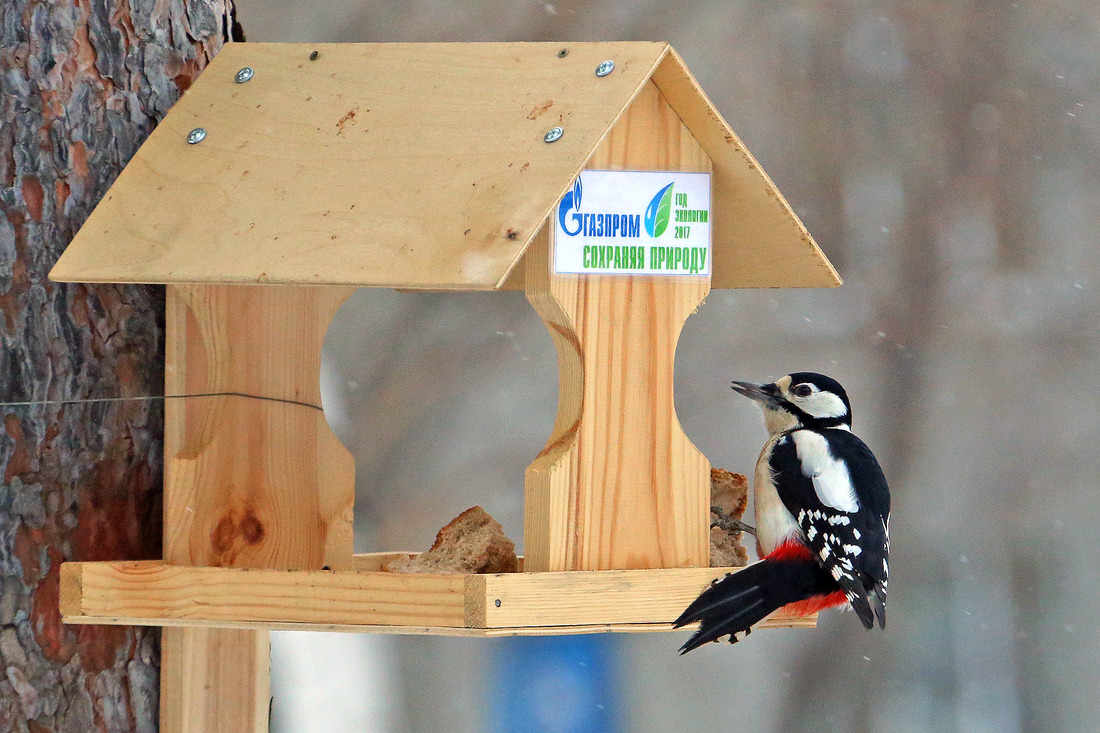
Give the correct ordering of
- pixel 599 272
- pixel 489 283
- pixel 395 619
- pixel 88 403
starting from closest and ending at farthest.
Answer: pixel 489 283
pixel 395 619
pixel 599 272
pixel 88 403

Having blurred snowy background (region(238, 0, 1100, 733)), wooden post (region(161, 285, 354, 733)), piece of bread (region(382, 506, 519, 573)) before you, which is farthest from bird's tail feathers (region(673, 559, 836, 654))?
blurred snowy background (region(238, 0, 1100, 733))

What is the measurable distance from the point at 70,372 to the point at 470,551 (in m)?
0.77

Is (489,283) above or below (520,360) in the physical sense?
below

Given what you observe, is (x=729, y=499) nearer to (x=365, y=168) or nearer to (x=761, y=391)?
(x=761, y=391)

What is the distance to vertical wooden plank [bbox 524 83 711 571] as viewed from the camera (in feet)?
7.29

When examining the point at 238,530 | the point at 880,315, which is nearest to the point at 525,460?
the point at 880,315

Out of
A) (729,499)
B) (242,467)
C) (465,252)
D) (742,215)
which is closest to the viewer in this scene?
(465,252)

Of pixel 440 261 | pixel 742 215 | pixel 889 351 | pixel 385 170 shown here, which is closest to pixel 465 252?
pixel 440 261

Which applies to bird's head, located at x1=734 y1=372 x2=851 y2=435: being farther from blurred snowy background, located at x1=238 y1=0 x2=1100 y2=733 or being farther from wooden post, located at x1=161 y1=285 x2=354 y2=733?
blurred snowy background, located at x1=238 y1=0 x2=1100 y2=733

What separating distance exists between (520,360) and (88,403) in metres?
2.79

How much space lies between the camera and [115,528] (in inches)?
96.9

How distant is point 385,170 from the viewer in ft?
7.26

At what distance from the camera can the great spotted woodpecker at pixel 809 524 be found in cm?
232

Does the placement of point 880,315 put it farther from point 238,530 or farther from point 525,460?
point 238,530
